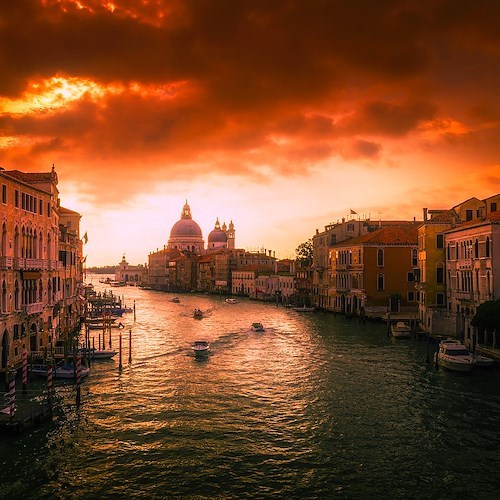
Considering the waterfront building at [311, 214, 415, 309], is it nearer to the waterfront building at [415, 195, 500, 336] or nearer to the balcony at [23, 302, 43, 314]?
the waterfront building at [415, 195, 500, 336]

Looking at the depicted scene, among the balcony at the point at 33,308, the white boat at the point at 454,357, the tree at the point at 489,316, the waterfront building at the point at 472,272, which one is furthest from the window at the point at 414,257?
the balcony at the point at 33,308

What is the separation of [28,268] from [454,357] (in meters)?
25.9

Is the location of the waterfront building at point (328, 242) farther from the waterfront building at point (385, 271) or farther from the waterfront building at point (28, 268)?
the waterfront building at point (28, 268)

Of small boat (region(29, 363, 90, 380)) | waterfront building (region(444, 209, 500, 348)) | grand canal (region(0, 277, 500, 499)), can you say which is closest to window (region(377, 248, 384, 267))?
waterfront building (region(444, 209, 500, 348))

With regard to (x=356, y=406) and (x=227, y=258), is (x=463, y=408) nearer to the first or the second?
(x=356, y=406)

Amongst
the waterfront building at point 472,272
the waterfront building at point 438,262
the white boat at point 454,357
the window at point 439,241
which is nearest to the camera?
the white boat at point 454,357

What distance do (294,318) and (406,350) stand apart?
2973 cm

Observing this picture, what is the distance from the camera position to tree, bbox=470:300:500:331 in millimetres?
29328

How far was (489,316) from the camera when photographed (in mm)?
29641

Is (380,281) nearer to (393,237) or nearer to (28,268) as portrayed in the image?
(393,237)

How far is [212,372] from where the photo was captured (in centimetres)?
3284

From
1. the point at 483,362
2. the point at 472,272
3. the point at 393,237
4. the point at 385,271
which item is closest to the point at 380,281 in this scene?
the point at 385,271

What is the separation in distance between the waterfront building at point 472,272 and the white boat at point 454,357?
7.76 ft

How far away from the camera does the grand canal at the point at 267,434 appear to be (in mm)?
16297
